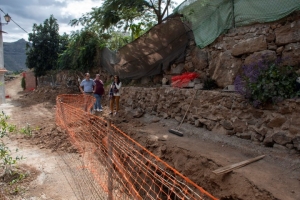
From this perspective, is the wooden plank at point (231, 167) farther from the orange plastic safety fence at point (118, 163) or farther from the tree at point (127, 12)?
the tree at point (127, 12)

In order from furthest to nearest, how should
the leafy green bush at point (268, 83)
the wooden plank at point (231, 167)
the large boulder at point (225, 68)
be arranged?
the large boulder at point (225, 68), the leafy green bush at point (268, 83), the wooden plank at point (231, 167)

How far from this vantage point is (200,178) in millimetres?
3592

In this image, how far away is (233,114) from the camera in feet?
14.9

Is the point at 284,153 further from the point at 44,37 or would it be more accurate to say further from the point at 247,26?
the point at 44,37

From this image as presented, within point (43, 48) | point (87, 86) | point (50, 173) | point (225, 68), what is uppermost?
point (43, 48)

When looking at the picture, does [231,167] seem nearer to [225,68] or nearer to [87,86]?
[225,68]

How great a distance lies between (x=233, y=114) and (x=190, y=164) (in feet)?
4.96

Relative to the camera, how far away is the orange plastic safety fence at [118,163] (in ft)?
8.52

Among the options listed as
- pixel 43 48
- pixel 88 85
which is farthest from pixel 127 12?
pixel 43 48

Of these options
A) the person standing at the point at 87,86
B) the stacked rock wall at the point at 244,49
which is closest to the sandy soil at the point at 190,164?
the stacked rock wall at the point at 244,49

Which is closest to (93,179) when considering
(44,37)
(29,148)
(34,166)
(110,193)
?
(110,193)

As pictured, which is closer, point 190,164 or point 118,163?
point 118,163

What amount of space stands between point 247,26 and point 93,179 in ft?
15.4

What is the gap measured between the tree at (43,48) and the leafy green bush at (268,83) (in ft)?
54.1
